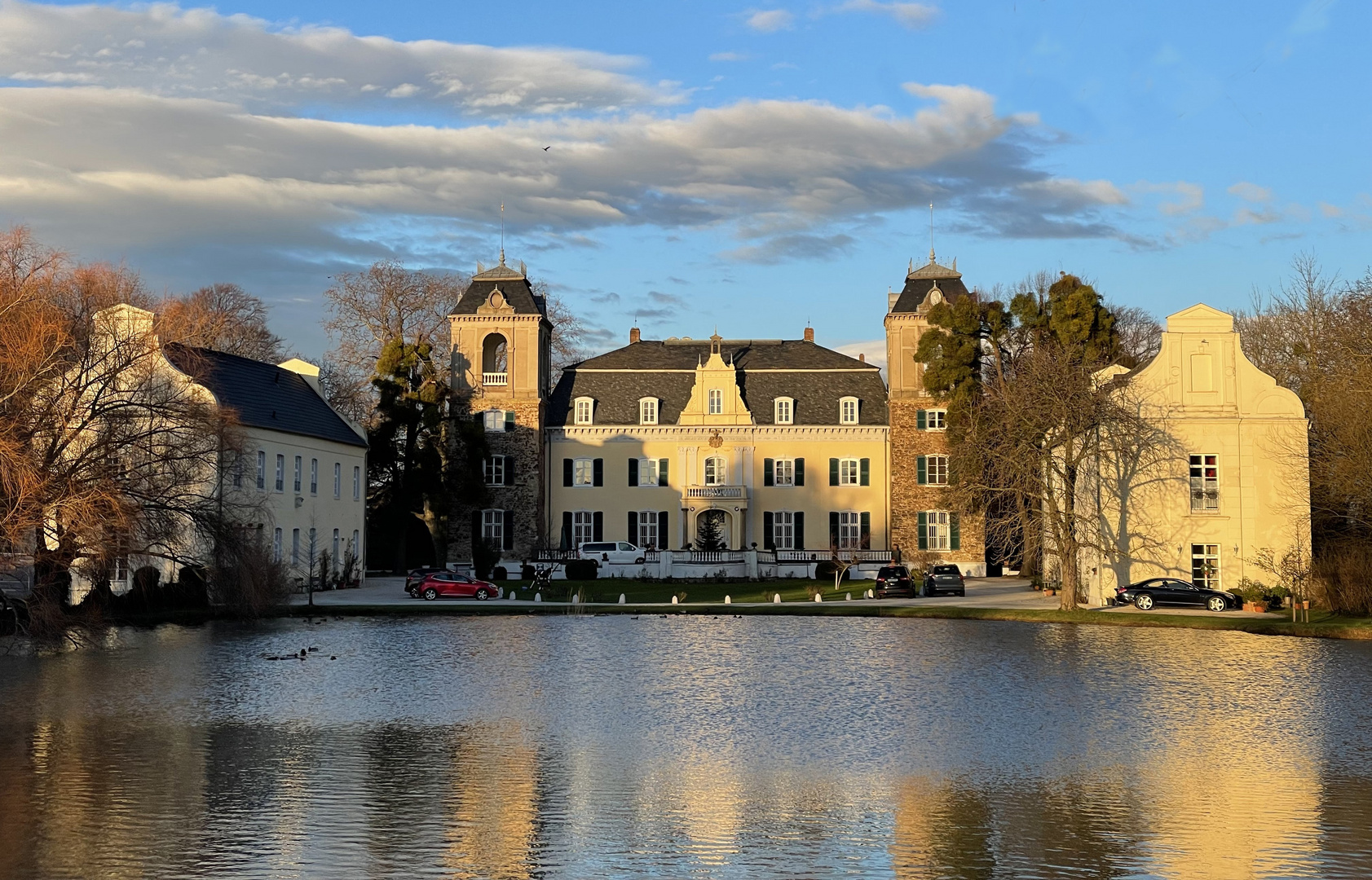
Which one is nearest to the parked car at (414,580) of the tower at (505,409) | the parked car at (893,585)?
the tower at (505,409)

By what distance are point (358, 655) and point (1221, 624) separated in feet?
77.8

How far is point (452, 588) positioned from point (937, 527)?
82.1ft

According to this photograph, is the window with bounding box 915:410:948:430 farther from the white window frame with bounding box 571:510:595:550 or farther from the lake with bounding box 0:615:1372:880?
the lake with bounding box 0:615:1372:880

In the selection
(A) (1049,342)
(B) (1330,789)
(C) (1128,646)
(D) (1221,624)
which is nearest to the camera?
(B) (1330,789)

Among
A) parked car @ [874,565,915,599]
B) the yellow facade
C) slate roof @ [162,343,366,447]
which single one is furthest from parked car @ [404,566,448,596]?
the yellow facade

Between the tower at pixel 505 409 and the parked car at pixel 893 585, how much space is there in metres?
19.4

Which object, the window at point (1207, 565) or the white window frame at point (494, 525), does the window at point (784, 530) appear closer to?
the white window frame at point (494, 525)

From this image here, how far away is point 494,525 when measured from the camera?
205 feet

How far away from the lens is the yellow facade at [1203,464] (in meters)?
43.8

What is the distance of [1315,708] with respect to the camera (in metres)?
21.1

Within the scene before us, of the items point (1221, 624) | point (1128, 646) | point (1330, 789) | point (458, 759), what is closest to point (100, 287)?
point (458, 759)

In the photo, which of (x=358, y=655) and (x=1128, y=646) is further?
(x=1128, y=646)

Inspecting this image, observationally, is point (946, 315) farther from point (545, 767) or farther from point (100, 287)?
point (545, 767)

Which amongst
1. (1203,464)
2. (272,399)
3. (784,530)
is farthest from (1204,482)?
(272,399)
